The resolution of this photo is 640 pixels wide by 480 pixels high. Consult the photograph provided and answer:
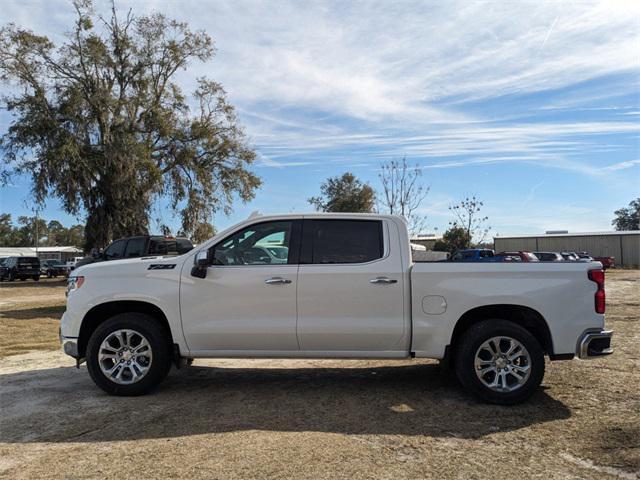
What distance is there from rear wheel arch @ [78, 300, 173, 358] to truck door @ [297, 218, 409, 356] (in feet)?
5.27

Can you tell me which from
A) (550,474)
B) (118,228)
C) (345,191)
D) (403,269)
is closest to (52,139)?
(118,228)

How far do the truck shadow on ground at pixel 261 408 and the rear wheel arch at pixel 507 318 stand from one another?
0.63 m

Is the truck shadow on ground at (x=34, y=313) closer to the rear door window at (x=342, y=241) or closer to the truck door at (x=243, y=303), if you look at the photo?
the truck door at (x=243, y=303)

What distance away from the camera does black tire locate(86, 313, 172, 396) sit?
19.2 ft

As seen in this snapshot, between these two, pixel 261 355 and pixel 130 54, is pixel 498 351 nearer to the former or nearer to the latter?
pixel 261 355

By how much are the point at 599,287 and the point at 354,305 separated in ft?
8.07

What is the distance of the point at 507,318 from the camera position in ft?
19.1

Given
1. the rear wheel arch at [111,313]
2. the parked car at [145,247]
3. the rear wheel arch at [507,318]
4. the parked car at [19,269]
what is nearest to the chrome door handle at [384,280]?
the rear wheel arch at [507,318]

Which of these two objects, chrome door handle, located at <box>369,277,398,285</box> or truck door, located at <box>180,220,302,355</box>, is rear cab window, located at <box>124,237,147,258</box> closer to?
truck door, located at <box>180,220,302,355</box>

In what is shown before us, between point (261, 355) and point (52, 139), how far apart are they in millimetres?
30350

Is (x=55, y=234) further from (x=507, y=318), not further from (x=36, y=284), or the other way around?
(x=507, y=318)

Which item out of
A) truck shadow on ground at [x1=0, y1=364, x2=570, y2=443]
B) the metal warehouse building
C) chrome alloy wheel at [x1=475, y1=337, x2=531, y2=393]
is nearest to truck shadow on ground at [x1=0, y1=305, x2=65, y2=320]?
truck shadow on ground at [x1=0, y1=364, x2=570, y2=443]

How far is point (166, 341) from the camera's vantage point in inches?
233

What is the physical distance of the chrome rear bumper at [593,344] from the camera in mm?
5431
